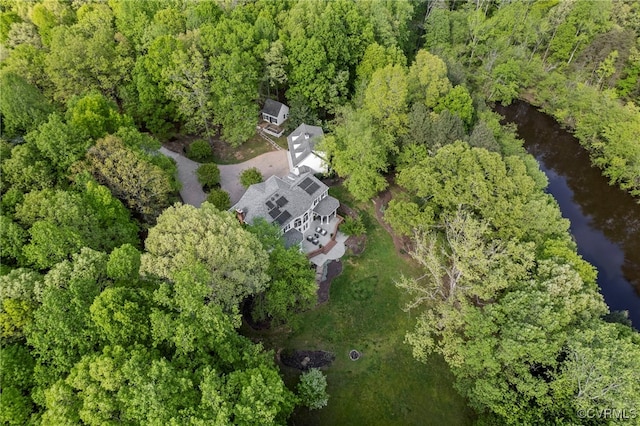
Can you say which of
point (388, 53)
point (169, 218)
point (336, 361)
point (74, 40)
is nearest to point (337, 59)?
point (388, 53)

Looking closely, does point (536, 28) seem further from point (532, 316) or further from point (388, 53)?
point (532, 316)

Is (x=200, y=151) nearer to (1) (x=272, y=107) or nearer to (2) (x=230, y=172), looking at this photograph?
(2) (x=230, y=172)

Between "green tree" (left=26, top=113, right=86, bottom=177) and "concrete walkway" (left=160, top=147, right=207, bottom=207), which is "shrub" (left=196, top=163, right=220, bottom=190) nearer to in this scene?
"concrete walkway" (left=160, top=147, right=207, bottom=207)

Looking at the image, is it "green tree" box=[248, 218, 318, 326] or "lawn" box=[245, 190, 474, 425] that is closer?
"lawn" box=[245, 190, 474, 425]

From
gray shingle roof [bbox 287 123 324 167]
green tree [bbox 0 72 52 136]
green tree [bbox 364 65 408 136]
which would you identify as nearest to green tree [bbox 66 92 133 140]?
green tree [bbox 0 72 52 136]

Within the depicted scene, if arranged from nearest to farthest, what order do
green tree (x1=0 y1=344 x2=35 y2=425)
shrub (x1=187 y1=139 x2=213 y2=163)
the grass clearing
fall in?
green tree (x1=0 y1=344 x2=35 y2=425)
shrub (x1=187 y1=139 x2=213 y2=163)
the grass clearing

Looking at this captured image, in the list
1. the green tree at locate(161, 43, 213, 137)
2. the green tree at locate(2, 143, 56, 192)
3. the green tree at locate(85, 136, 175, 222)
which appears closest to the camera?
the green tree at locate(2, 143, 56, 192)

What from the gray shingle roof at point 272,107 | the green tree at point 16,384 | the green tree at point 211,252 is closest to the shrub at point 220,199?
the green tree at point 211,252

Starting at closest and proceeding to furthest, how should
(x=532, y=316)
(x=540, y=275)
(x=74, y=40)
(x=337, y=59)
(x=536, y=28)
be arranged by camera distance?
(x=532, y=316)
(x=540, y=275)
(x=74, y=40)
(x=337, y=59)
(x=536, y=28)
